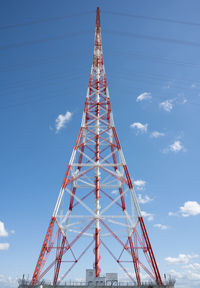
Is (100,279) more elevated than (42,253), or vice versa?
(42,253)

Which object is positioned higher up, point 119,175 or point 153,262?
point 119,175

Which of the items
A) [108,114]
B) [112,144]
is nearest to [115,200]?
[112,144]

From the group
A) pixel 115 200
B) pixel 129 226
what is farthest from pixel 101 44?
pixel 129 226

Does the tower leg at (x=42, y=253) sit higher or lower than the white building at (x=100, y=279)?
higher

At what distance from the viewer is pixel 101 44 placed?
116 ft

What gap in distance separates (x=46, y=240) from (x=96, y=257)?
4919mm

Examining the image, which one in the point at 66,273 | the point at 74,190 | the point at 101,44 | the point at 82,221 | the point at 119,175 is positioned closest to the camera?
the point at 66,273

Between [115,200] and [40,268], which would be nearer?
[40,268]

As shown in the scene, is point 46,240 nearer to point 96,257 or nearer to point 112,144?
point 96,257

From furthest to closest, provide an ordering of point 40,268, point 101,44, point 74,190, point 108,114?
point 101,44
point 108,114
point 74,190
point 40,268

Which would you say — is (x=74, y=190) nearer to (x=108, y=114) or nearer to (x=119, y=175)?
(x=119, y=175)

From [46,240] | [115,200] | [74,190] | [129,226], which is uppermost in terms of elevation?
[74,190]

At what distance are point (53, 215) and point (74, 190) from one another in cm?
534

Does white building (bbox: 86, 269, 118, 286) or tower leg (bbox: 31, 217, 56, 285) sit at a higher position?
tower leg (bbox: 31, 217, 56, 285)
